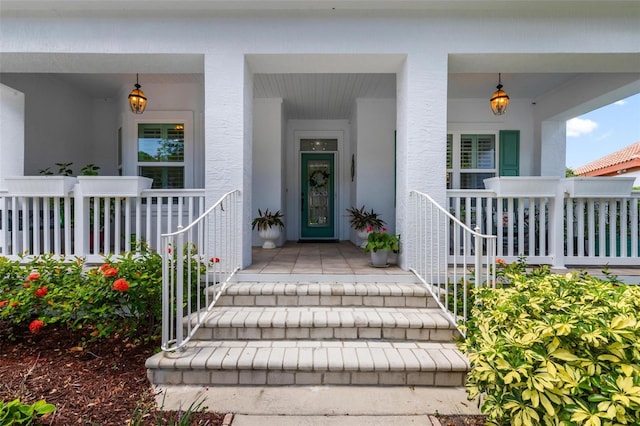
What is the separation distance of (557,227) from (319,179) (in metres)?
4.53

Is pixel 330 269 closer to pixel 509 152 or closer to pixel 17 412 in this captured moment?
pixel 17 412

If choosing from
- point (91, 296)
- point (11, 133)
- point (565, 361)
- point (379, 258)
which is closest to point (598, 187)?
point (379, 258)

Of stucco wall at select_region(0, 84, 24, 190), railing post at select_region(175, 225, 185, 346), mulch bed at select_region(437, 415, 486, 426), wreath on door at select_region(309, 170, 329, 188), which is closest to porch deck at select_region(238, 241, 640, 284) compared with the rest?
railing post at select_region(175, 225, 185, 346)

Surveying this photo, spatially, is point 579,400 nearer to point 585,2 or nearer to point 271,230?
point 585,2

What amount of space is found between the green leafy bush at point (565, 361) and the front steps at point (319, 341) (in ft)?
2.15

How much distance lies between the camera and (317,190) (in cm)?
714

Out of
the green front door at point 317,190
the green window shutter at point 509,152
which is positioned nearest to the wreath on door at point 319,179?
the green front door at point 317,190

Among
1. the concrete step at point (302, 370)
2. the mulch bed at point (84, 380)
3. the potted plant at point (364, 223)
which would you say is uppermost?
the potted plant at point (364, 223)

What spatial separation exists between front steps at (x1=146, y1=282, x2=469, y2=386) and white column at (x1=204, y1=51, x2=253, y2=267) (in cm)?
87

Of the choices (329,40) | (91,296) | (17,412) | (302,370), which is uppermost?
(329,40)

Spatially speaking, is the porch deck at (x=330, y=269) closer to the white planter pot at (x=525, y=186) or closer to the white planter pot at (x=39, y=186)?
the white planter pot at (x=525, y=186)

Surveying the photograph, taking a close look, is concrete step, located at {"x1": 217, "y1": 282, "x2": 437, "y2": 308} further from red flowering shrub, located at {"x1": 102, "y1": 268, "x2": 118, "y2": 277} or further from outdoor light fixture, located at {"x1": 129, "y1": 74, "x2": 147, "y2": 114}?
outdoor light fixture, located at {"x1": 129, "y1": 74, "x2": 147, "y2": 114}

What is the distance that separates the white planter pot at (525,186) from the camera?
11.7 feet

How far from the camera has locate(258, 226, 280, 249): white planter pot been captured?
5.50m
